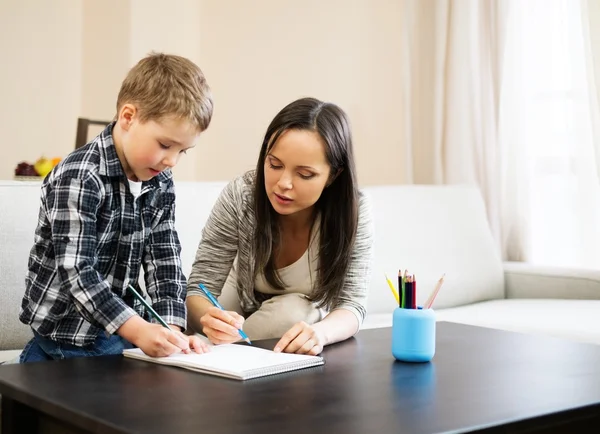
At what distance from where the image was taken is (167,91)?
152 cm

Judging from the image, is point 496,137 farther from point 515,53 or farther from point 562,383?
point 562,383

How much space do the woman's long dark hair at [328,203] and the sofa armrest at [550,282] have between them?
130 centimetres

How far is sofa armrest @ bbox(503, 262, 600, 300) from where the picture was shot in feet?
9.34

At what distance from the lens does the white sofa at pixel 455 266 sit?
7.68 feet

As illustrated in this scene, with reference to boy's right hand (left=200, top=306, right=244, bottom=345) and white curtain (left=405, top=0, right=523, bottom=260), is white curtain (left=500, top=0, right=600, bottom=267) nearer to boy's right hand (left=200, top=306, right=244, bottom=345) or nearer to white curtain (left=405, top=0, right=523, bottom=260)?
white curtain (left=405, top=0, right=523, bottom=260)

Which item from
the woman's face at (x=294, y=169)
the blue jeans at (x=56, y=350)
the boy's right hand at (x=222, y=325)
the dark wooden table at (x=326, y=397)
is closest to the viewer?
the dark wooden table at (x=326, y=397)

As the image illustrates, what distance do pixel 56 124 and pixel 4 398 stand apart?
343 cm

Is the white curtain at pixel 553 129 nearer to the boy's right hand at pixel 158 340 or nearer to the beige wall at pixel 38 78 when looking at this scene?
the boy's right hand at pixel 158 340

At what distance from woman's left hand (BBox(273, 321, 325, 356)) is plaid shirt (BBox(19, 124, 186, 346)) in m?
0.27

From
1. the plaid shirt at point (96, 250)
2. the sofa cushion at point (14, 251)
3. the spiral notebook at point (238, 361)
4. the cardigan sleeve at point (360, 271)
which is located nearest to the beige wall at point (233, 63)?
the cardigan sleeve at point (360, 271)

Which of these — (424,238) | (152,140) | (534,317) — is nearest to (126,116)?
(152,140)

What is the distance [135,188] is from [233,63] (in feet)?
9.52

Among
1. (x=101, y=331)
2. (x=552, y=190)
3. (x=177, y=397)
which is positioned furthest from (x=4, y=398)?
(x=552, y=190)

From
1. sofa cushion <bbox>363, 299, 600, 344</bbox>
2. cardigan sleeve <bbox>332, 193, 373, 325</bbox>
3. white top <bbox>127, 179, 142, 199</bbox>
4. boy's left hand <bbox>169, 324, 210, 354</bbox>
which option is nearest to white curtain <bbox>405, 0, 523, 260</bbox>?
sofa cushion <bbox>363, 299, 600, 344</bbox>
